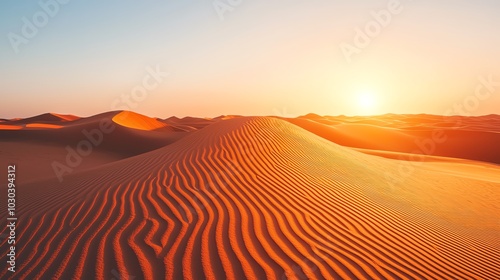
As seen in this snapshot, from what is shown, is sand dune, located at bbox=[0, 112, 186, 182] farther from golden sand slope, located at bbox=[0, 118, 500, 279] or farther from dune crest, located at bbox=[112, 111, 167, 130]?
golden sand slope, located at bbox=[0, 118, 500, 279]

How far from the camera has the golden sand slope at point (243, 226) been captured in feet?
10.2

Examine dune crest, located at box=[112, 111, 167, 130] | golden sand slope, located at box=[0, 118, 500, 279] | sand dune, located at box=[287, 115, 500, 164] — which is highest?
dune crest, located at box=[112, 111, 167, 130]

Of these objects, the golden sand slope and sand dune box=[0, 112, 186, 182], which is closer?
the golden sand slope

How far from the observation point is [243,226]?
3973 mm

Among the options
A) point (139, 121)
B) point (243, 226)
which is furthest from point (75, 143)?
point (243, 226)

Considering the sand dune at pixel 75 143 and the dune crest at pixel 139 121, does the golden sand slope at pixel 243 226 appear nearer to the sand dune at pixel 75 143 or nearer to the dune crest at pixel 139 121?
the sand dune at pixel 75 143

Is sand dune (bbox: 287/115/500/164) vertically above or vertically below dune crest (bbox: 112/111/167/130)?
below

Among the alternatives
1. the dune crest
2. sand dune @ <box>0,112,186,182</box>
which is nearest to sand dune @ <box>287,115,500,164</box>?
sand dune @ <box>0,112,186,182</box>

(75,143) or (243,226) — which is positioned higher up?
(75,143)

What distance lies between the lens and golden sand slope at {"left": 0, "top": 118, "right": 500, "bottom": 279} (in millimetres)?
3109

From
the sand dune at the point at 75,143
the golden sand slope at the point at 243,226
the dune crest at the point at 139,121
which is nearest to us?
the golden sand slope at the point at 243,226

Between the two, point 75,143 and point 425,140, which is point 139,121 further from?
point 425,140

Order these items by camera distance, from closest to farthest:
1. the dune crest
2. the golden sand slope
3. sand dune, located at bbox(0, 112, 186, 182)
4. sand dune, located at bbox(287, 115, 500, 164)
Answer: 1. the golden sand slope
2. sand dune, located at bbox(0, 112, 186, 182)
3. sand dune, located at bbox(287, 115, 500, 164)
4. the dune crest

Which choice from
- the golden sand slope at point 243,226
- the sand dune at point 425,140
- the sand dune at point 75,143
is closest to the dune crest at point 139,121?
the sand dune at point 75,143
